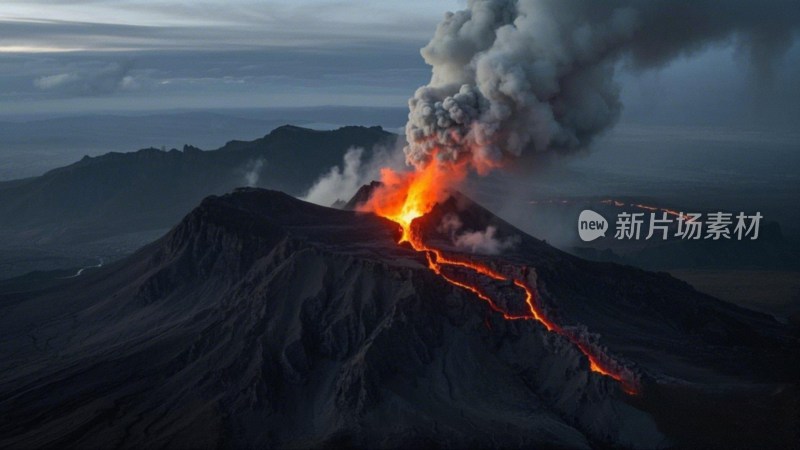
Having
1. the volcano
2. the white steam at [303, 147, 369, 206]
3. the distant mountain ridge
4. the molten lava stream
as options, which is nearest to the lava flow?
the molten lava stream

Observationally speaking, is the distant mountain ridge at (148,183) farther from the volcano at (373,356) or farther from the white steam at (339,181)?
the volcano at (373,356)

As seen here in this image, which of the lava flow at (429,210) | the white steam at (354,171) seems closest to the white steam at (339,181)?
the white steam at (354,171)

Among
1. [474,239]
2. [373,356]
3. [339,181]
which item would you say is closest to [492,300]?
[373,356]

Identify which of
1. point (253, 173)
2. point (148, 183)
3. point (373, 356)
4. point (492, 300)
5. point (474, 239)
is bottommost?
point (373, 356)

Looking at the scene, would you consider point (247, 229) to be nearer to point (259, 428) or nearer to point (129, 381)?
point (129, 381)

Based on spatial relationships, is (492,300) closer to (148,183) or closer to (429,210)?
(429,210)

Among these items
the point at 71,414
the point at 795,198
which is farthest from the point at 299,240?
the point at 795,198
